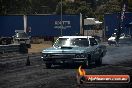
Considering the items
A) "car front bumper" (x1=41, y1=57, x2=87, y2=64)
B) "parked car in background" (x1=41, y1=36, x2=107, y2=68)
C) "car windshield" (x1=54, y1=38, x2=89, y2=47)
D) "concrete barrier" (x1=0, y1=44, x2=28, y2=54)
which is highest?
"car windshield" (x1=54, y1=38, x2=89, y2=47)

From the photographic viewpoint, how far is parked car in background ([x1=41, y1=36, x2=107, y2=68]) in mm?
17891

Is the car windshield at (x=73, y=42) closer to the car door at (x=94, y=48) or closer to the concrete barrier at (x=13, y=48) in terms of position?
the car door at (x=94, y=48)

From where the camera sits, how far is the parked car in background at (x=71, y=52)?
17891 mm

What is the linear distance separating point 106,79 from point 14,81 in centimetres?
611

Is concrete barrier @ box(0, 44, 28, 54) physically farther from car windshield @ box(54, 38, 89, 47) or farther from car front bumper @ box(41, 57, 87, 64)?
car front bumper @ box(41, 57, 87, 64)

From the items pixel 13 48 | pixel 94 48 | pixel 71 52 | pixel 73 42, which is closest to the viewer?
pixel 71 52

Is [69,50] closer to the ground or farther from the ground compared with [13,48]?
farther from the ground

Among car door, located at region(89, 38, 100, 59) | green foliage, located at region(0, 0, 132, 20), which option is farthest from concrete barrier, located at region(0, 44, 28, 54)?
green foliage, located at region(0, 0, 132, 20)

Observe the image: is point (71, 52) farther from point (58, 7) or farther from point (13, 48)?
point (58, 7)

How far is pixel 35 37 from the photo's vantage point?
5903 cm

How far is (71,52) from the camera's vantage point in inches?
703

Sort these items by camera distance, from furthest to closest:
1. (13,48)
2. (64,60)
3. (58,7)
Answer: (58,7) < (13,48) < (64,60)

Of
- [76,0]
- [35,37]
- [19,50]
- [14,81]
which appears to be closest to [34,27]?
[35,37]

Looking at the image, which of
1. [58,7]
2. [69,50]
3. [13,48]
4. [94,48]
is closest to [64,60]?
[69,50]
